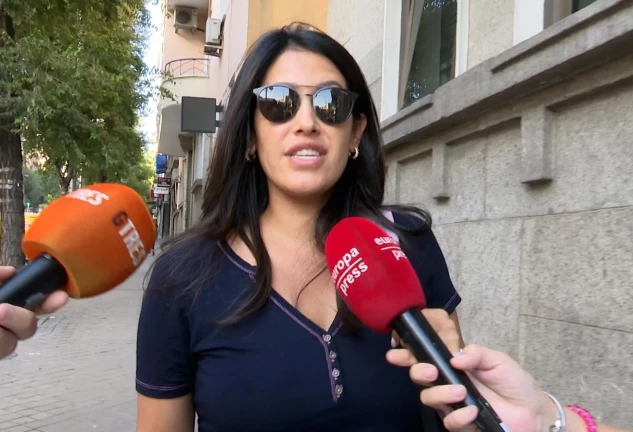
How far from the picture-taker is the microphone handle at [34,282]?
1368mm

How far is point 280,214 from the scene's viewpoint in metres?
2.04

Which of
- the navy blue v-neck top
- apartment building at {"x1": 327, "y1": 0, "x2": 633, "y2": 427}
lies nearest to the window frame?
apartment building at {"x1": 327, "y1": 0, "x2": 633, "y2": 427}

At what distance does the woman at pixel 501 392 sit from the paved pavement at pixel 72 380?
123 inches

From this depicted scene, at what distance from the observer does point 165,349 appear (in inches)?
68.2

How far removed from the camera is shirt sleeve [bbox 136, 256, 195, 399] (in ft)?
5.69

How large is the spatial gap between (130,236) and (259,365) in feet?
1.57

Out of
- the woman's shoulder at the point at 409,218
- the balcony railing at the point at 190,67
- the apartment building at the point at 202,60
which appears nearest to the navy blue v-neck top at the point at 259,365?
the woman's shoulder at the point at 409,218

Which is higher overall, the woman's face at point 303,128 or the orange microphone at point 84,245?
the woman's face at point 303,128

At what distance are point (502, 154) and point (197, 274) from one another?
2609mm

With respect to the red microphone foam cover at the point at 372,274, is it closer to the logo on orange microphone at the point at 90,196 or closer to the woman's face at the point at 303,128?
the woman's face at the point at 303,128

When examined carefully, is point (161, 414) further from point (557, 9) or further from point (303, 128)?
point (557, 9)

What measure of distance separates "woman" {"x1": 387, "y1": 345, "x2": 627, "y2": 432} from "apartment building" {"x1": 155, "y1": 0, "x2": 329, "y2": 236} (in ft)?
6.62

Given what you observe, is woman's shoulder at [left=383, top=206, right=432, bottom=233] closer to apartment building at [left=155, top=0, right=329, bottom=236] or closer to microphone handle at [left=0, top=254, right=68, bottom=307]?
microphone handle at [left=0, top=254, right=68, bottom=307]

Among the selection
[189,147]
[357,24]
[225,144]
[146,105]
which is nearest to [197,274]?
[225,144]
